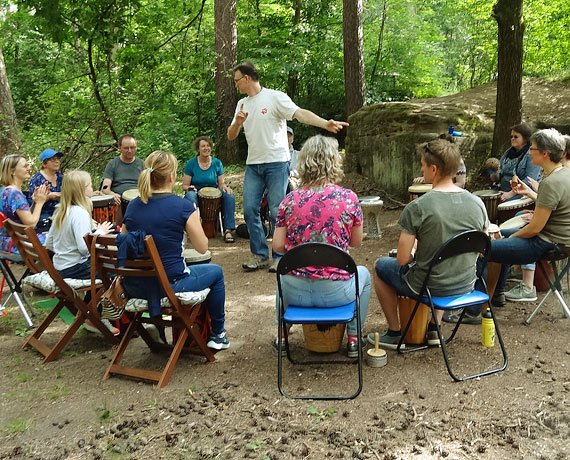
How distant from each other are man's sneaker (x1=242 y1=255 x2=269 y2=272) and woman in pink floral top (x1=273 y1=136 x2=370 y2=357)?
268 centimetres

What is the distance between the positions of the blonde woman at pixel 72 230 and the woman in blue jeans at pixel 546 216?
307cm

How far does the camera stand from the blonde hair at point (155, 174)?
3.62m

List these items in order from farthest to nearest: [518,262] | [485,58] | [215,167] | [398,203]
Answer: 1. [485,58]
2. [398,203]
3. [215,167]
4. [518,262]

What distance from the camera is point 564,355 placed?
3.88 m

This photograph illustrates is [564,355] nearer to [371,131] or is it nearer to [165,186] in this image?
[165,186]

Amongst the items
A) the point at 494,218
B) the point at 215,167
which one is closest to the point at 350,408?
the point at 494,218

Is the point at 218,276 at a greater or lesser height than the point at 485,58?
lesser

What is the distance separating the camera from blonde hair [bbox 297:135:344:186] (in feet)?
12.3

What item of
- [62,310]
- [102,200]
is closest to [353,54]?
[102,200]

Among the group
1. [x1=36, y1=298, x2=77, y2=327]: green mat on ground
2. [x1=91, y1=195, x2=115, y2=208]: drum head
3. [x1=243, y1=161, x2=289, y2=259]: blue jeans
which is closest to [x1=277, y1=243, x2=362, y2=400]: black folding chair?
[x1=36, y1=298, x2=77, y2=327]: green mat on ground

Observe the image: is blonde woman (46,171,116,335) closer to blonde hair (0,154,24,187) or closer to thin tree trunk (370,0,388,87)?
blonde hair (0,154,24,187)

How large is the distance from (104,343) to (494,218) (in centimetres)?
433

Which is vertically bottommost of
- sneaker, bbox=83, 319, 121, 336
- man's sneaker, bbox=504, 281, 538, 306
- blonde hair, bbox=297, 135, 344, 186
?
man's sneaker, bbox=504, 281, 538, 306

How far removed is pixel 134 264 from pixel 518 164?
4.31 meters
